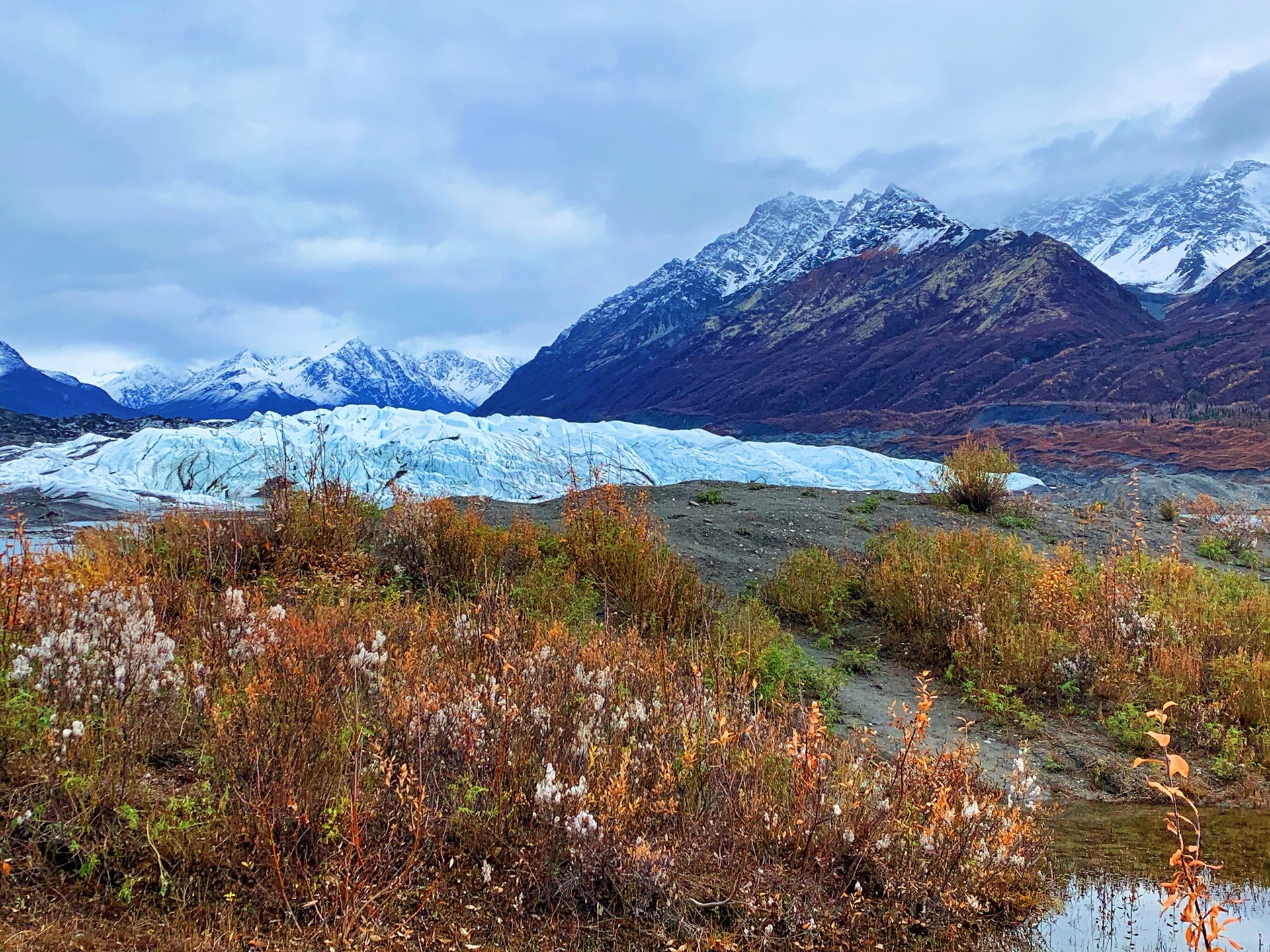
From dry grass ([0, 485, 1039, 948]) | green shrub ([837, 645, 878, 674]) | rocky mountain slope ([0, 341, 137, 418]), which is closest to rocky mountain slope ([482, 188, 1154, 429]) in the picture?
green shrub ([837, 645, 878, 674])

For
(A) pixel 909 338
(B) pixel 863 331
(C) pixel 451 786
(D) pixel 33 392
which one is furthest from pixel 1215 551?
(D) pixel 33 392

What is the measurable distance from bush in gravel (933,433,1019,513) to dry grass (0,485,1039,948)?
8613 millimetres

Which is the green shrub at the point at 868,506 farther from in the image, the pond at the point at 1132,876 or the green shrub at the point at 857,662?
the pond at the point at 1132,876

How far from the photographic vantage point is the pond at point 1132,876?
8.70ft

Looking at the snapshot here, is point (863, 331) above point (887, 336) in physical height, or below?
above

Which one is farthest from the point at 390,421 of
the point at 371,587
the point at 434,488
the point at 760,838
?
the point at 760,838

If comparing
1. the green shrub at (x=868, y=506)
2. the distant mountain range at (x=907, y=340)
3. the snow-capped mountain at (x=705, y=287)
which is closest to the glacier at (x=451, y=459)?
the green shrub at (x=868, y=506)

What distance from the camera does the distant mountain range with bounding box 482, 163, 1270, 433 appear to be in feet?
226

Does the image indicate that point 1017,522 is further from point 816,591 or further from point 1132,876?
point 1132,876

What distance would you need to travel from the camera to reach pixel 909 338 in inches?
3829

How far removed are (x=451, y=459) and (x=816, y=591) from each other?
609 inches

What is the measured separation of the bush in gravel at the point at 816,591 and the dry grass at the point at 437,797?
2952 mm

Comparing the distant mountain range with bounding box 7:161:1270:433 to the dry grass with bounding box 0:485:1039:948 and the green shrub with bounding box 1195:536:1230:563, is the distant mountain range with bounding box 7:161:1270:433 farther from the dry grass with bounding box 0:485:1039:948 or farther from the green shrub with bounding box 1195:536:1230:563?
the dry grass with bounding box 0:485:1039:948

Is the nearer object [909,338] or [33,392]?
[909,338]
